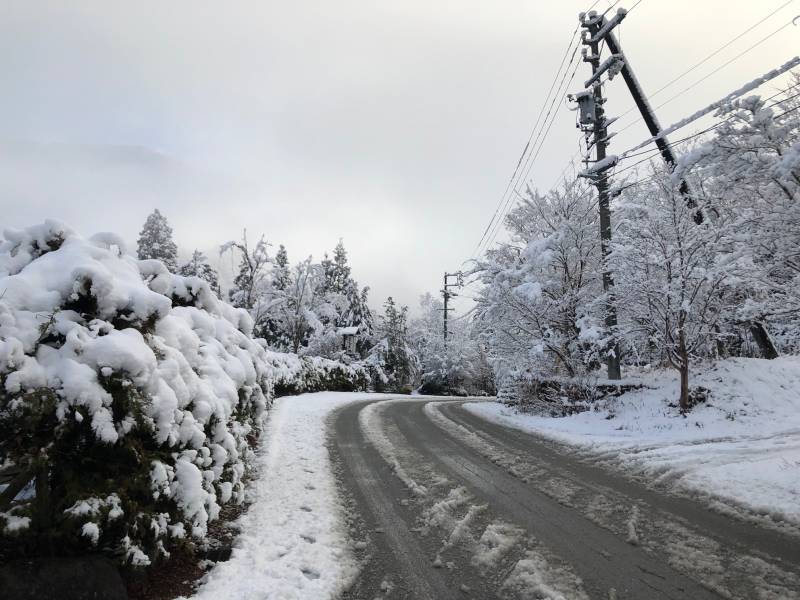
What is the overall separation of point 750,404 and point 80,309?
11.7 metres

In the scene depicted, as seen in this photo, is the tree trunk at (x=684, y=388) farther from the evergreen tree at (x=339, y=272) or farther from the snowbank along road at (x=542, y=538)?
the evergreen tree at (x=339, y=272)

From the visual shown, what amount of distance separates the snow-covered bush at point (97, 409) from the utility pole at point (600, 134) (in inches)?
416

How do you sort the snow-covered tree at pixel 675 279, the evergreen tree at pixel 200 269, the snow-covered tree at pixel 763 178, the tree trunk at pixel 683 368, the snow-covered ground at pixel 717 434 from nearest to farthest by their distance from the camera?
the snow-covered tree at pixel 763 178 → the snow-covered ground at pixel 717 434 → the snow-covered tree at pixel 675 279 → the tree trunk at pixel 683 368 → the evergreen tree at pixel 200 269

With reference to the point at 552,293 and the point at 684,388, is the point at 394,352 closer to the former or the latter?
the point at 552,293

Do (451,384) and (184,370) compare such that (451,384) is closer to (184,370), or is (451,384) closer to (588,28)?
(588,28)

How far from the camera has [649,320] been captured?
411 inches

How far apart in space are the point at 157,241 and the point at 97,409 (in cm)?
4969

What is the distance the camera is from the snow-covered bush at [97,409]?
2863 mm

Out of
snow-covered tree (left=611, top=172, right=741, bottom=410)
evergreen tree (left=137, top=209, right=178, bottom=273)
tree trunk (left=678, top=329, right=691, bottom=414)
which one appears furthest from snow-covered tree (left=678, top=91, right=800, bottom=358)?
evergreen tree (left=137, top=209, right=178, bottom=273)

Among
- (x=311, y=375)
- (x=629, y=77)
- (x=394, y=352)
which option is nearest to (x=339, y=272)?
(x=394, y=352)

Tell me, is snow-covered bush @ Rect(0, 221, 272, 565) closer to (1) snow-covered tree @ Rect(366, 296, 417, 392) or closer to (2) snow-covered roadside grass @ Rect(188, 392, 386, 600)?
(2) snow-covered roadside grass @ Rect(188, 392, 386, 600)

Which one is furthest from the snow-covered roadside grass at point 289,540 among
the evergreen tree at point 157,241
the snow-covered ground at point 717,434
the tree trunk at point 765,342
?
the evergreen tree at point 157,241

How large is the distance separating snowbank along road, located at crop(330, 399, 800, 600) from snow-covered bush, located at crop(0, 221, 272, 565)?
1.59 metres

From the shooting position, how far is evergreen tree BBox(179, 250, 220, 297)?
137 ft
